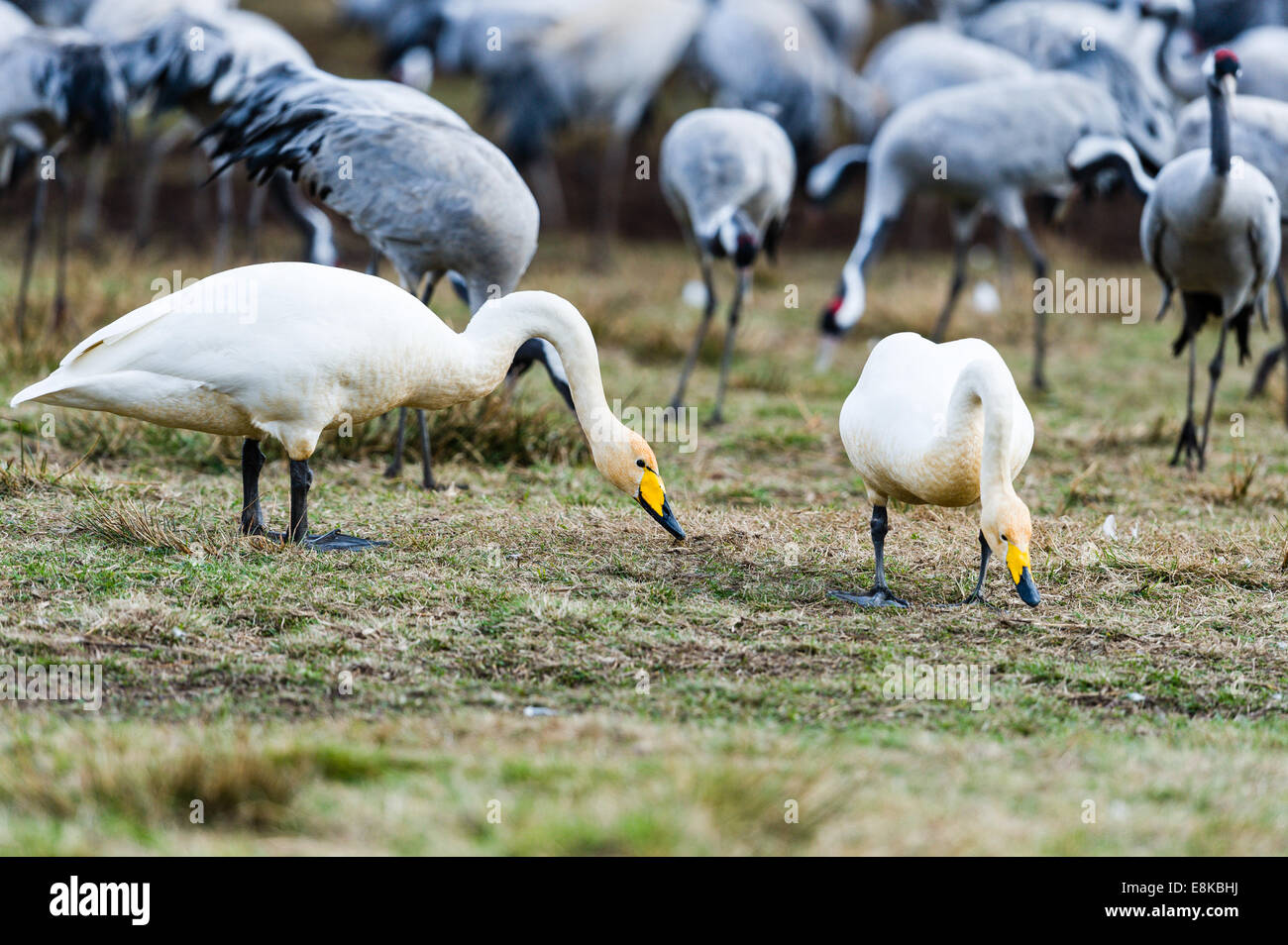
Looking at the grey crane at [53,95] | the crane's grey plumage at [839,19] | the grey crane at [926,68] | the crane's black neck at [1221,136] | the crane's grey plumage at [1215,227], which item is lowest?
the crane's grey plumage at [1215,227]

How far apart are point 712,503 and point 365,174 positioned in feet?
6.31

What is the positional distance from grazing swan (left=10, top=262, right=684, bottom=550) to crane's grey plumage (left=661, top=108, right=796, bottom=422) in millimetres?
3139

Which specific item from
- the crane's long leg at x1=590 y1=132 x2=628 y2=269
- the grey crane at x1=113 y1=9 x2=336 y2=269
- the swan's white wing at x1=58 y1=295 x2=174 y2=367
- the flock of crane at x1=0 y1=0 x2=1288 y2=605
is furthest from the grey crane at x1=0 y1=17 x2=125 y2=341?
the crane's long leg at x1=590 y1=132 x2=628 y2=269

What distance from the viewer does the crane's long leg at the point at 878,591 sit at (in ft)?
14.2

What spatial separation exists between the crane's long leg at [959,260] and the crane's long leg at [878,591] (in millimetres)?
4670

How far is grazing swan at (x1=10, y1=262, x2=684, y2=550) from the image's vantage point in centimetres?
419

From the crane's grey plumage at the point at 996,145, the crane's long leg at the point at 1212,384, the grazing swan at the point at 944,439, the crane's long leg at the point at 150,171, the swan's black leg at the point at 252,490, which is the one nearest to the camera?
the grazing swan at the point at 944,439

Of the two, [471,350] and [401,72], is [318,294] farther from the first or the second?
[401,72]

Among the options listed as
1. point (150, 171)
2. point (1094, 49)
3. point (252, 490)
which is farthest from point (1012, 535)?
point (150, 171)

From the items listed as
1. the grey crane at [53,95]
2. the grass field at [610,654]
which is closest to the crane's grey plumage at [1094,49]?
the grass field at [610,654]

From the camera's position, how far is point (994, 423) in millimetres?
4027

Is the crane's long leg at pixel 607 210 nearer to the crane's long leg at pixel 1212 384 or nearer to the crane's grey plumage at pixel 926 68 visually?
the crane's grey plumage at pixel 926 68
